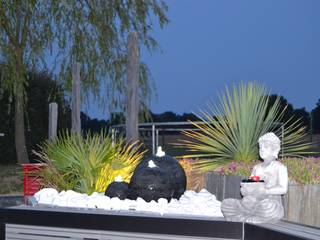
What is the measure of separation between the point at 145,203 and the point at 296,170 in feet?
4.65

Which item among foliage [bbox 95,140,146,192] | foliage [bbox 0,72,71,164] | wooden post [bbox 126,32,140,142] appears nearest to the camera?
foliage [bbox 95,140,146,192]

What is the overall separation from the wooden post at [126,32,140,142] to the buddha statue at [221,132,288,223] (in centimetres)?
525

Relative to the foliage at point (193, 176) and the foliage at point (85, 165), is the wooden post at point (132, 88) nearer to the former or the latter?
the foliage at point (85, 165)

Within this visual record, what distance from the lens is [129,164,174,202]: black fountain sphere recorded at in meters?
5.66

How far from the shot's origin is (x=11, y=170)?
18.0 m

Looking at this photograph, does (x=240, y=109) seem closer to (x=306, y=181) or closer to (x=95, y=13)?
(x=306, y=181)

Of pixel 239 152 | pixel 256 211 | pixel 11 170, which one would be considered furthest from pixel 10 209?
pixel 11 170

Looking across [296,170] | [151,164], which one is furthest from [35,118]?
[296,170]

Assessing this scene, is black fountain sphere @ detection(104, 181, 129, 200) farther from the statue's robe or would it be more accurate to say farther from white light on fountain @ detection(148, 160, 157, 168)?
the statue's robe

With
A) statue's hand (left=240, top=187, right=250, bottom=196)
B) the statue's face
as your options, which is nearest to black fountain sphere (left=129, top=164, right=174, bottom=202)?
the statue's face

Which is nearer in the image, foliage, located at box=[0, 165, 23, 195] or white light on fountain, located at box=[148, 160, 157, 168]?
Answer: white light on fountain, located at box=[148, 160, 157, 168]

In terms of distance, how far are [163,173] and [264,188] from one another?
1709mm

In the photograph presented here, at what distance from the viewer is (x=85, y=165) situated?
7086 mm

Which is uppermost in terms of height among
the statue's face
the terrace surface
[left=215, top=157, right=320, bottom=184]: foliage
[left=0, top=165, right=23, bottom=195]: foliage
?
the statue's face
